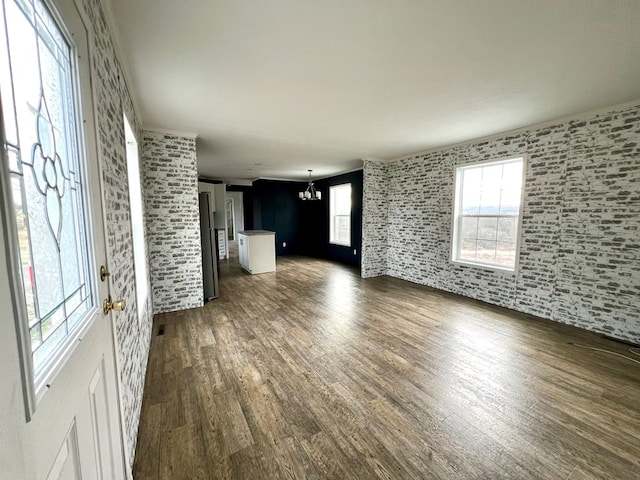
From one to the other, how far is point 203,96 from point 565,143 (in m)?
4.48

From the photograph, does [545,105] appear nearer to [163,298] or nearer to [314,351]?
[314,351]

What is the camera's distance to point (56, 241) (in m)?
0.84

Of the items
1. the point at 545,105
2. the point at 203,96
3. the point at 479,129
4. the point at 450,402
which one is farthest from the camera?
the point at 479,129

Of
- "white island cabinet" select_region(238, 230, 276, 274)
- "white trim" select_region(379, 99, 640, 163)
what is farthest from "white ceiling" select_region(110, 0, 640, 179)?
"white island cabinet" select_region(238, 230, 276, 274)

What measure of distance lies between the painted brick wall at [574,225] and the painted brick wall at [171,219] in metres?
4.37

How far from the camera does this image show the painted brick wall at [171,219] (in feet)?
12.4

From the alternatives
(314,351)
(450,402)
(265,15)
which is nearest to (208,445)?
(314,351)

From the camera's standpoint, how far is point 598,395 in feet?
7.25

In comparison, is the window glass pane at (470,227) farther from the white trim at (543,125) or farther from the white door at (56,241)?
the white door at (56,241)

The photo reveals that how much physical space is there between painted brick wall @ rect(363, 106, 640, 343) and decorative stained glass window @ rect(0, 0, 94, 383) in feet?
16.0

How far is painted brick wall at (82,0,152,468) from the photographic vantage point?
4.48 feet

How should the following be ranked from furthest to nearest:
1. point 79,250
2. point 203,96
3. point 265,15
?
point 203,96, point 265,15, point 79,250

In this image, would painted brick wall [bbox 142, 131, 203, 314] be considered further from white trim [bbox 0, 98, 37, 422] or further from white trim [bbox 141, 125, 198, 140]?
white trim [bbox 0, 98, 37, 422]

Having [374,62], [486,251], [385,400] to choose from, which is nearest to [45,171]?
[374,62]
